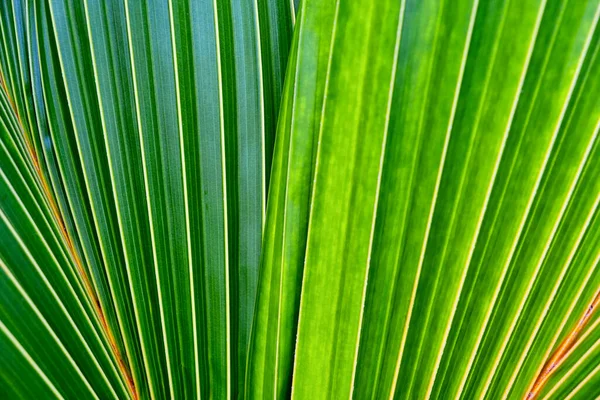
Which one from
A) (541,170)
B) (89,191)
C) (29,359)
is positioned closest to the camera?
(541,170)

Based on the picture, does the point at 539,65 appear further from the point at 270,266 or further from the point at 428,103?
the point at 270,266

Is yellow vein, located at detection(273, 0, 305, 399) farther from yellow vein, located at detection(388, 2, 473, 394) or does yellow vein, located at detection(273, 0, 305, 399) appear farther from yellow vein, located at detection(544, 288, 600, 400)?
yellow vein, located at detection(544, 288, 600, 400)

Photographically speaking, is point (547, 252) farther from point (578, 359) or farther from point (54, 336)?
point (54, 336)

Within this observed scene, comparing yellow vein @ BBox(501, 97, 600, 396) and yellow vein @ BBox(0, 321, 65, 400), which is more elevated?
yellow vein @ BBox(501, 97, 600, 396)

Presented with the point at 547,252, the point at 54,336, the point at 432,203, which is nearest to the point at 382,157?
the point at 432,203

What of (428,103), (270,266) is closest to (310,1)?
(428,103)

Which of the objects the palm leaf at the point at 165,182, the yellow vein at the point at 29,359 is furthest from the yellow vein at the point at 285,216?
the yellow vein at the point at 29,359

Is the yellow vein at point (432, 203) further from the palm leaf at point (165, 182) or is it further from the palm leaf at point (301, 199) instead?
the palm leaf at point (165, 182)

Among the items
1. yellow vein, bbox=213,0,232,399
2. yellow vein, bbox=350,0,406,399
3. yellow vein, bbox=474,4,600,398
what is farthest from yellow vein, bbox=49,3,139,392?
yellow vein, bbox=474,4,600,398

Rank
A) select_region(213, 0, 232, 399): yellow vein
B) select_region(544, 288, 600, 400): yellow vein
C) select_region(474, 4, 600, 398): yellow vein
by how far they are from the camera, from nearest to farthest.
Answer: select_region(474, 4, 600, 398): yellow vein → select_region(544, 288, 600, 400): yellow vein → select_region(213, 0, 232, 399): yellow vein
